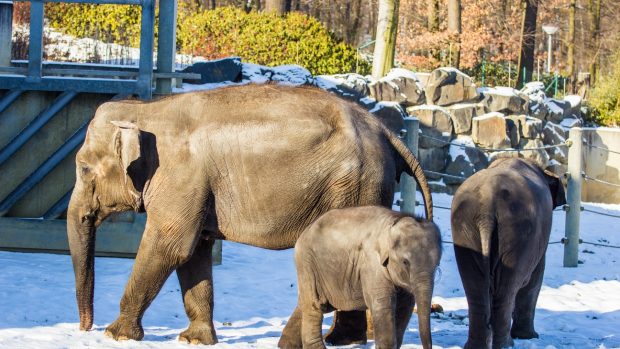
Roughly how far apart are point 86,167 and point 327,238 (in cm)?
218

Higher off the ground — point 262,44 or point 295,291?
point 262,44

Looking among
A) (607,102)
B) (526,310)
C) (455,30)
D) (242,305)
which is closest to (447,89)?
(607,102)

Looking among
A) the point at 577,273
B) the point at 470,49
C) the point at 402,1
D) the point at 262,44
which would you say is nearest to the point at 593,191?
the point at 262,44

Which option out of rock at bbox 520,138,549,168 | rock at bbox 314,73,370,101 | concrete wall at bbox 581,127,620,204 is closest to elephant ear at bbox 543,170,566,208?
rock at bbox 314,73,370,101

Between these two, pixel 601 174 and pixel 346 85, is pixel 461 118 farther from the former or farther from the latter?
pixel 601 174

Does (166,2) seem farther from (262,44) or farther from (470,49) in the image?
(470,49)

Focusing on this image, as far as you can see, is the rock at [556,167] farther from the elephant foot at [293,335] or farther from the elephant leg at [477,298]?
the elephant foot at [293,335]

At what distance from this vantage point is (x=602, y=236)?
16.2 metres

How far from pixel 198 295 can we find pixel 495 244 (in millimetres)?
2182

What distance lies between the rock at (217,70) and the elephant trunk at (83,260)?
24.7ft

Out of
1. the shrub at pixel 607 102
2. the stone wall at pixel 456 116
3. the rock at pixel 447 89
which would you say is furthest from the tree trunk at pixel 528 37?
the rock at pixel 447 89

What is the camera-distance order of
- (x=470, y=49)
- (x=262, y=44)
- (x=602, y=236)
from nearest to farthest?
(x=602, y=236) → (x=262, y=44) → (x=470, y=49)

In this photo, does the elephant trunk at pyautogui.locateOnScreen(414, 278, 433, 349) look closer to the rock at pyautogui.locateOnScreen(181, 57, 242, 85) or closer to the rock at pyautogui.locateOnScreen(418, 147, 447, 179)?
the rock at pyautogui.locateOnScreen(181, 57, 242, 85)

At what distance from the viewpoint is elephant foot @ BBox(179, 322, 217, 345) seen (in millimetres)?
8117
